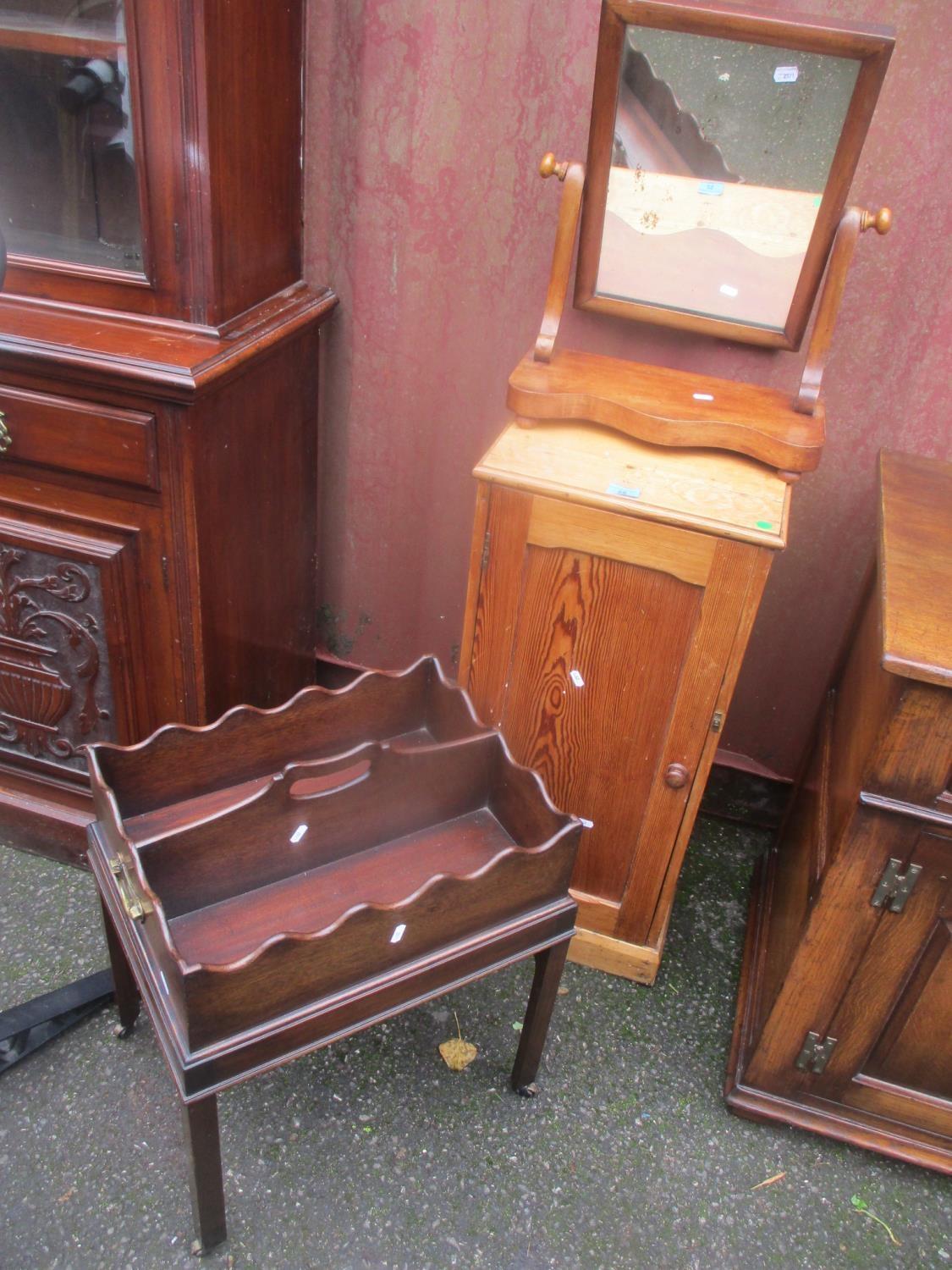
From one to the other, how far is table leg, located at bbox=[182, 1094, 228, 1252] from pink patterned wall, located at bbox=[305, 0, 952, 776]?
138 centimetres

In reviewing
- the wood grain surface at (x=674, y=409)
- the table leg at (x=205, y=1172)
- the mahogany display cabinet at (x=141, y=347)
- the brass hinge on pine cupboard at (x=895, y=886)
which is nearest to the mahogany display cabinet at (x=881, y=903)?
the brass hinge on pine cupboard at (x=895, y=886)

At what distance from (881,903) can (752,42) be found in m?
1.38

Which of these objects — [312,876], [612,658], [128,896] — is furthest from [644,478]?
[128,896]

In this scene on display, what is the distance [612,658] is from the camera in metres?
1.63

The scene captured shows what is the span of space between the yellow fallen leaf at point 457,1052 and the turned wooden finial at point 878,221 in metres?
1.65

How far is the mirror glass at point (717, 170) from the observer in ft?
4.92

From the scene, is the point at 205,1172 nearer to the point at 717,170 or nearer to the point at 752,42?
the point at 717,170

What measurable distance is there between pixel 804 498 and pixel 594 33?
1.00 m

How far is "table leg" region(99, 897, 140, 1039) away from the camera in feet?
5.18

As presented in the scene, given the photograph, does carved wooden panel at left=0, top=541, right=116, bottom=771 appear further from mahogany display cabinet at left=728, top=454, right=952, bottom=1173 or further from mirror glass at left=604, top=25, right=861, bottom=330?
mahogany display cabinet at left=728, top=454, right=952, bottom=1173

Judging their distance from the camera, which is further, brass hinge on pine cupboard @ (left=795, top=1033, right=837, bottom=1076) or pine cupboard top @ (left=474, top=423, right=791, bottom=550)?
brass hinge on pine cupboard @ (left=795, top=1033, right=837, bottom=1076)

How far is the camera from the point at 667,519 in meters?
1.46

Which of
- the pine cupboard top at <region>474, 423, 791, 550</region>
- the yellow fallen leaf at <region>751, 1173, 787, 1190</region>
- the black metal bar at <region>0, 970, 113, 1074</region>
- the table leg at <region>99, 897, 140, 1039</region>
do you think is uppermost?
the pine cupboard top at <region>474, 423, 791, 550</region>

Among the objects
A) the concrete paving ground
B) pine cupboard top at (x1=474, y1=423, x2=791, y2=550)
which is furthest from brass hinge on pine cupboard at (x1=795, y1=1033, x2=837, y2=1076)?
pine cupboard top at (x1=474, y1=423, x2=791, y2=550)
